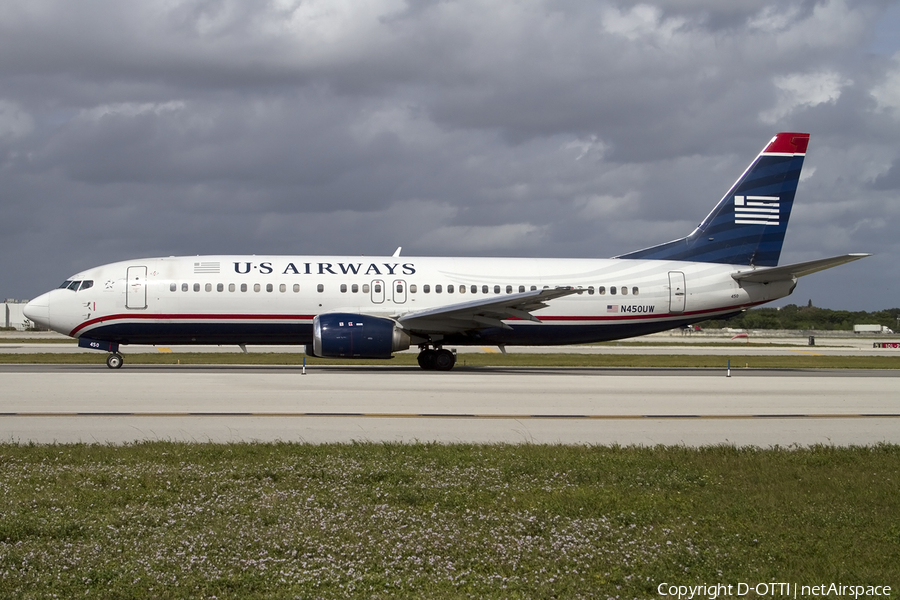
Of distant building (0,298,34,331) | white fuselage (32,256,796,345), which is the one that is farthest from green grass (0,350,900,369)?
distant building (0,298,34,331)

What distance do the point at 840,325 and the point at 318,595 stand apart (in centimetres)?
15295

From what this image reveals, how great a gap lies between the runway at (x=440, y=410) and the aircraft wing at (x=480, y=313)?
385 centimetres

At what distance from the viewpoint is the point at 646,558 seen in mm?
6352

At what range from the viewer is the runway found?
41.0 feet

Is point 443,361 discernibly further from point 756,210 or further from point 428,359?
point 756,210

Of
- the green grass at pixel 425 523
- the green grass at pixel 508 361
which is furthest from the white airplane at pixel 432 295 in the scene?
the green grass at pixel 425 523

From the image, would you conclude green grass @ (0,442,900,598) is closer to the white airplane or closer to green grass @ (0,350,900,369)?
the white airplane

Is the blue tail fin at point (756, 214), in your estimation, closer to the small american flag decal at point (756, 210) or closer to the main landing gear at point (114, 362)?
the small american flag decal at point (756, 210)

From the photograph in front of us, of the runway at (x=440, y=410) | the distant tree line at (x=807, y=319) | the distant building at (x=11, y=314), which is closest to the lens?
the runway at (x=440, y=410)

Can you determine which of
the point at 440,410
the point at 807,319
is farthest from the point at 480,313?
the point at 807,319

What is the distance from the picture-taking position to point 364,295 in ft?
88.9

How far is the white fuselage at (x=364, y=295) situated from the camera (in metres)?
26.3

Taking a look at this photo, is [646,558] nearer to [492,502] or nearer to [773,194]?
[492,502]

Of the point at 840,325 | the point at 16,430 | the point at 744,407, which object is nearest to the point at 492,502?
the point at 16,430
